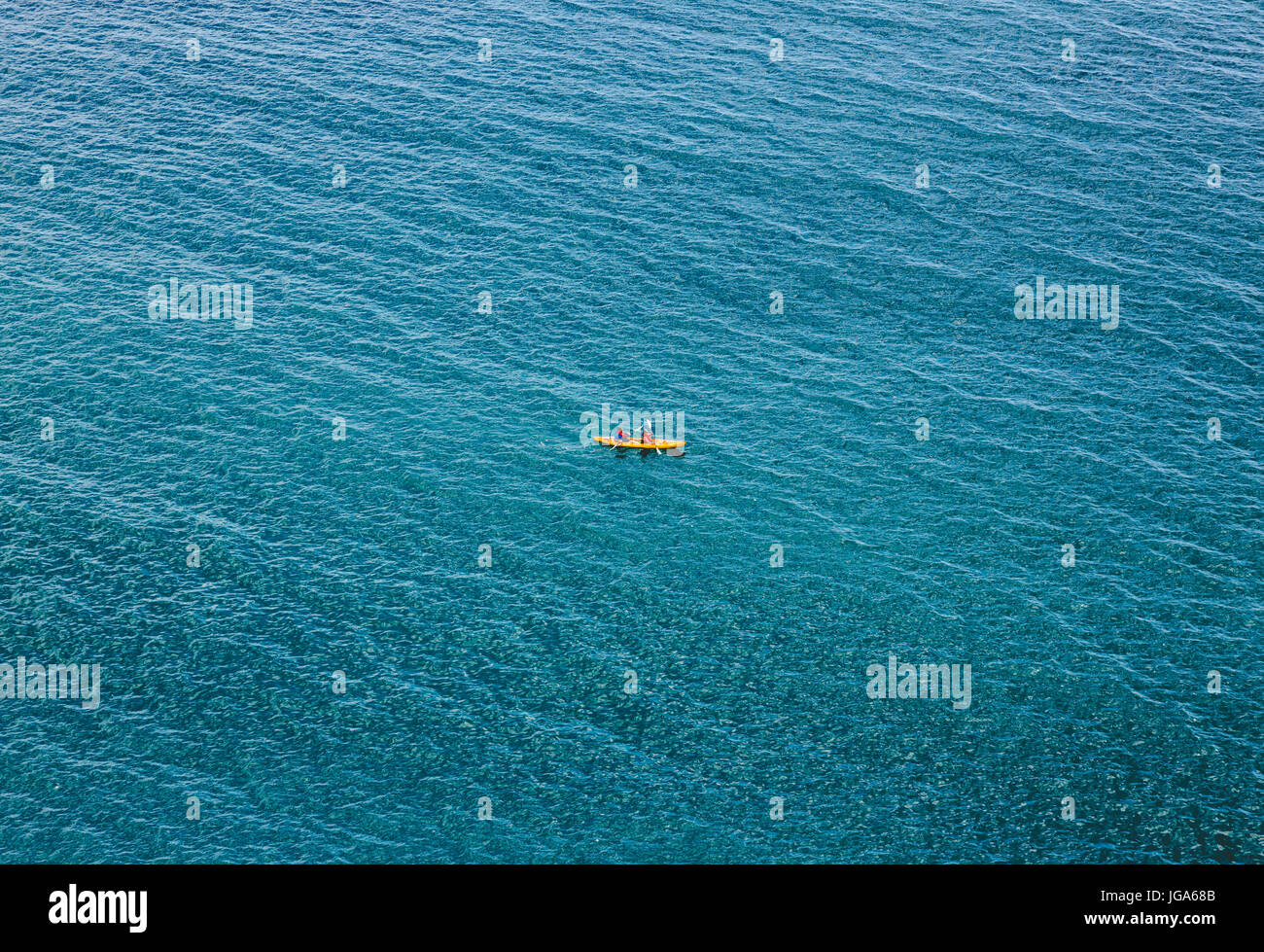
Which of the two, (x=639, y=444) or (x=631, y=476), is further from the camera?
(x=639, y=444)

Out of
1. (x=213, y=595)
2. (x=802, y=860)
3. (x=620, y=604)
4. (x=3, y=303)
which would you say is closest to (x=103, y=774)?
(x=213, y=595)

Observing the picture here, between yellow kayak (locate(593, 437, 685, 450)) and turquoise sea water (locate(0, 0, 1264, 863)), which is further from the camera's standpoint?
yellow kayak (locate(593, 437, 685, 450))

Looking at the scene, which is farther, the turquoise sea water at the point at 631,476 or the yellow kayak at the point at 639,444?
the yellow kayak at the point at 639,444

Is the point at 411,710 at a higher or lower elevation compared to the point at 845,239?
lower

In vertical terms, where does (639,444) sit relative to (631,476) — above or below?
above

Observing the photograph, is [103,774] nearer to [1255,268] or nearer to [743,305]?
[743,305]

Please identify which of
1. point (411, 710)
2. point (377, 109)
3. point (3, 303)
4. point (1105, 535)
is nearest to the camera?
Result: point (411, 710)

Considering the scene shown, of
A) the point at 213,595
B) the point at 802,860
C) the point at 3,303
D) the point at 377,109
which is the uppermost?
the point at 377,109

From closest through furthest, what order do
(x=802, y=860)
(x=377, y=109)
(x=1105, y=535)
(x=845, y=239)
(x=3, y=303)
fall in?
(x=802, y=860)
(x=1105, y=535)
(x=3, y=303)
(x=845, y=239)
(x=377, y=109)
